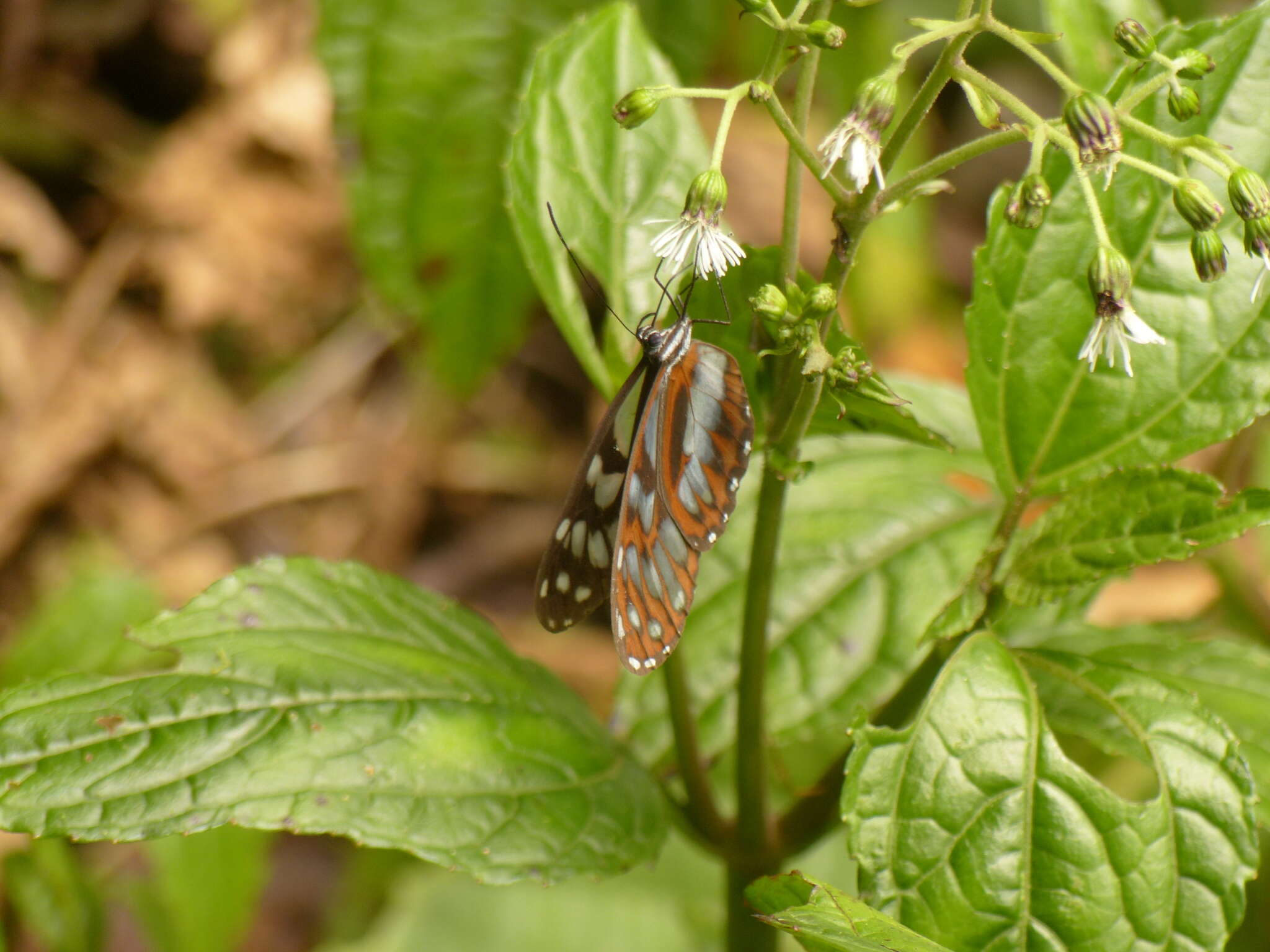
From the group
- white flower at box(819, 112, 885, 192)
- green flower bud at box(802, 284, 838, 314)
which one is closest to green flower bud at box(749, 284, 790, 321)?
green flower bud at box(802, 284, 838, 314)

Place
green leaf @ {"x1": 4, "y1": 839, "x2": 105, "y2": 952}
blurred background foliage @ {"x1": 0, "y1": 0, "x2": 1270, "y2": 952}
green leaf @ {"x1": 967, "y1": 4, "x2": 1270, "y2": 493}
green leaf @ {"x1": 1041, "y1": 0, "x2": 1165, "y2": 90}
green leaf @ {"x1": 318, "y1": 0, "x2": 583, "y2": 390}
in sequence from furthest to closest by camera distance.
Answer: blurred background foliage @ {"x1": 0, "y1": 0, "x2": 1270, "y2": 952} → green leaf @ {"x1": 318, "y1": 0, "x2": 583, "y2": 390} → green leaf @ {"x1": 4, "y1": 839, "x2": 105, "y2": 952} → green leaf @ {"x1": 1041, "y1": 0, "x2": 1165, "y2": 90} → green leaf @ {"x1": 967, "y1": 4, "x2": 1270, "y2": 493}

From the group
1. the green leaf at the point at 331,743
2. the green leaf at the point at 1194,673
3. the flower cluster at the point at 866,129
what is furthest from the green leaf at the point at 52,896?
the flower cluster at the point at 866,129

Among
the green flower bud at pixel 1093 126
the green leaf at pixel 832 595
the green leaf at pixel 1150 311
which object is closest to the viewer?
the green flower bud at pixel 1093 126

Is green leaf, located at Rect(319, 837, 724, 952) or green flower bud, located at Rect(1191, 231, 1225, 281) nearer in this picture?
green flower bud, located at Rect(1191, 231, 1225, 281)

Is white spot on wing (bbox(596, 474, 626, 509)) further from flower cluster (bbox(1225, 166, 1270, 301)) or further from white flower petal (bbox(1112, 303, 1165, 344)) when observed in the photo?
flower cluster (bbox(1225, 166, 1270, 301))

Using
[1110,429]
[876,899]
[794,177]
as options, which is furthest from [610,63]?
[876,899]

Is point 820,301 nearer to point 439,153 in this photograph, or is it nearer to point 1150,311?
point 1150,311

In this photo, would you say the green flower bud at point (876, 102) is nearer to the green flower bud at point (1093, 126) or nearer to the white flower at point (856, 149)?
the white flower at point (856, 149)
